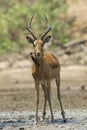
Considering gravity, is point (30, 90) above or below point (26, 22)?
below

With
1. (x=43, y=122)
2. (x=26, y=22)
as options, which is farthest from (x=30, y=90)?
(x=26, y=22)

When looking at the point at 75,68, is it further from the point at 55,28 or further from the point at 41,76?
the point at 41,76

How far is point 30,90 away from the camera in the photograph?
2178 cm

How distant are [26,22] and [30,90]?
15.1m

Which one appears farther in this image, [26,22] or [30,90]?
[26,22]

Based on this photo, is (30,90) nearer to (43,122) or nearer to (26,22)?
(43,122)

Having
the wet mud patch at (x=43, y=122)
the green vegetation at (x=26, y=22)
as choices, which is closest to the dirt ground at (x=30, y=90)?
the wet mud patch at (x=43, y=122)

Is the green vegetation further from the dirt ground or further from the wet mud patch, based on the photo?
the wet mud patch

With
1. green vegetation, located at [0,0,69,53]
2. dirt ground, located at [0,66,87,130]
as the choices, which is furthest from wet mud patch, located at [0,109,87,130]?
green vegetation, located at [0,0,69,53]

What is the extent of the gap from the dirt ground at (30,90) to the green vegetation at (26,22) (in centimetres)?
613

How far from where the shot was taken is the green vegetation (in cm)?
3409

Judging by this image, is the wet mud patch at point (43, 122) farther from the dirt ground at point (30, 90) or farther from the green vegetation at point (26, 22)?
the green vegetation at point (26, 22)

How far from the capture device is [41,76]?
39.9 ft

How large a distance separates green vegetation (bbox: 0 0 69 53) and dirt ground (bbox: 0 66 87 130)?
613cm
